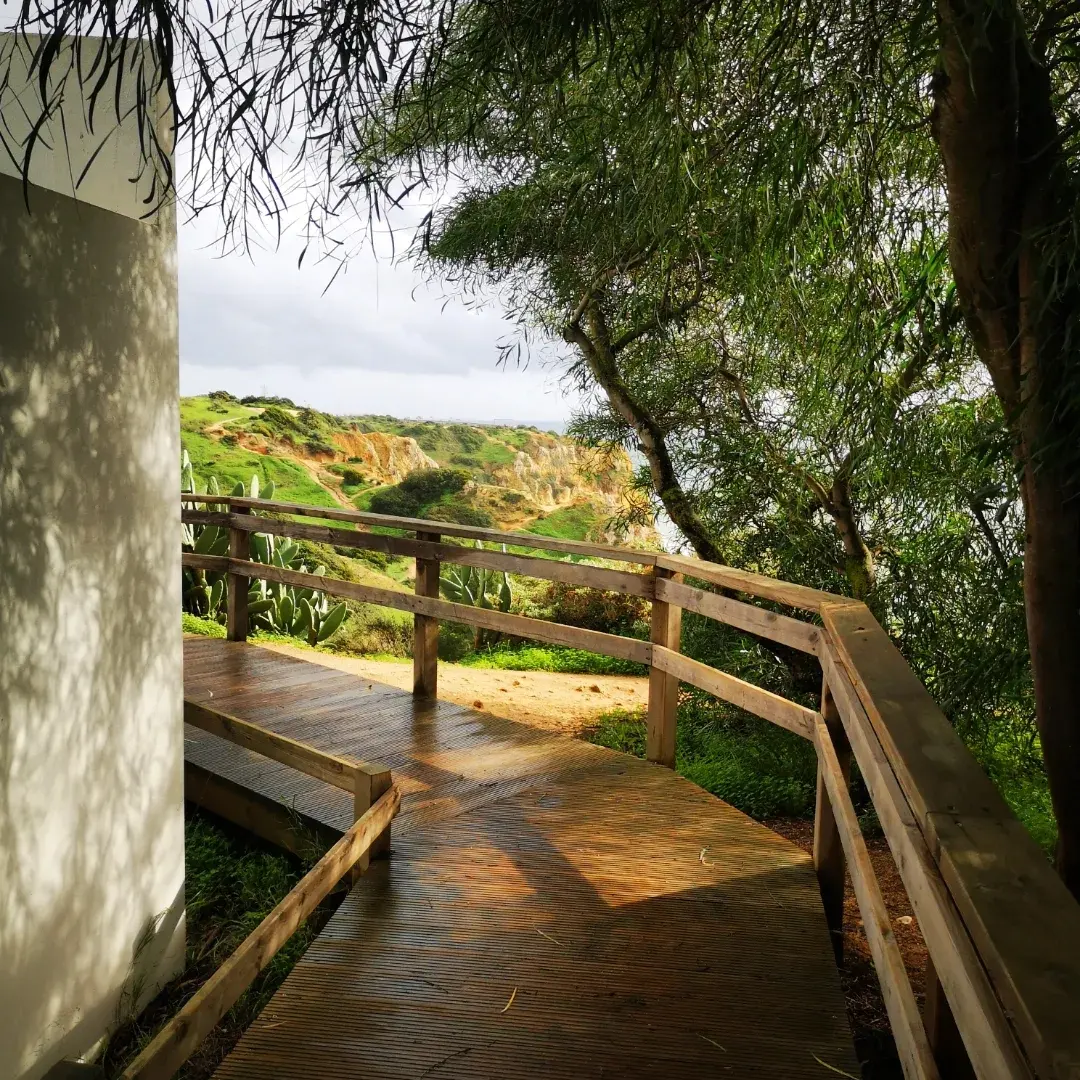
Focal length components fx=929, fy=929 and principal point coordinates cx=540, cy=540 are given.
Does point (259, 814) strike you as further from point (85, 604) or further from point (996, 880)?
point (996, 880)

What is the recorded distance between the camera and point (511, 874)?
2861 mm

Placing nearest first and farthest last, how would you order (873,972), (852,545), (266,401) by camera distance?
(873,972) → (852,545) → (266,401)

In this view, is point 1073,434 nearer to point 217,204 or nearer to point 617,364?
point 217,204

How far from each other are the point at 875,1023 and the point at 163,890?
7.66ft

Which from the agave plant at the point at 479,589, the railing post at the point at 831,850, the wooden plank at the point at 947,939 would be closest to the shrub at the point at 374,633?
the agave plant at the point at 479,589

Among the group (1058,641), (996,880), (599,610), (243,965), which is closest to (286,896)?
(243,965)

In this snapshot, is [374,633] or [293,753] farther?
[374,633]

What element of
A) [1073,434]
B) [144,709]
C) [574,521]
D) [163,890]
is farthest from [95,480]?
[574,521]

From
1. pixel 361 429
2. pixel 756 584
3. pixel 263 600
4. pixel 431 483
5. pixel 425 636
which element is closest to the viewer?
pixel 756 584

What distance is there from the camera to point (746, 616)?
3.11 meters

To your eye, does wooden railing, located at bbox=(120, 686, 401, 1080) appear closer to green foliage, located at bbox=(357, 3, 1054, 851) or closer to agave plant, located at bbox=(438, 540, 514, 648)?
green foliage, located at bbox=(357, 3, 1054, 851)

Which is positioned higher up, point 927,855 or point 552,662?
point 927,855

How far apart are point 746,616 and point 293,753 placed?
1.54 m

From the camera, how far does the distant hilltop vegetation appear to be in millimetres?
19078
